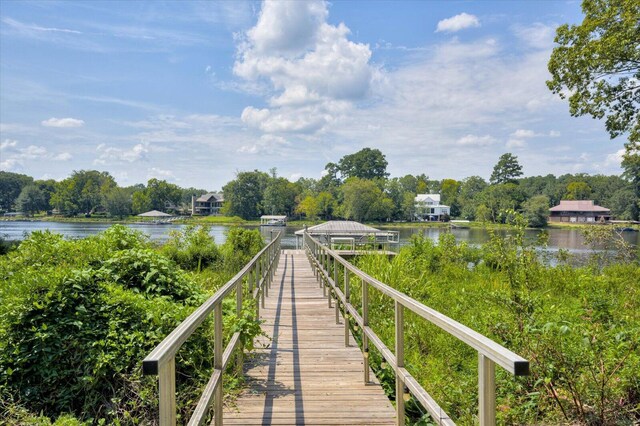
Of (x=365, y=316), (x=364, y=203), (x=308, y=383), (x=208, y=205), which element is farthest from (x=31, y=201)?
(x=365, y=316)

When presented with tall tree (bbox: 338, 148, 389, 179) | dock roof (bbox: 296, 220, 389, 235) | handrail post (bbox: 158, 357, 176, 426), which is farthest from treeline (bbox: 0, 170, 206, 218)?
handrail post (bbox: 158, 357, 176, 426)

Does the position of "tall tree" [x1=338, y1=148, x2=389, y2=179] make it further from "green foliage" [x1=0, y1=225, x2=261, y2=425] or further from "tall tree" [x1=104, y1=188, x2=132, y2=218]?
"green foliage" [x1=0, y1=225, x2=261, y2=425]

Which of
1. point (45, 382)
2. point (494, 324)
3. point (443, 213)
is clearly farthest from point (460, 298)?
point (443, 213)

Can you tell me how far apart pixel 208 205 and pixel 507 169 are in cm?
8024

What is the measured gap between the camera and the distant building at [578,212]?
84.4 m

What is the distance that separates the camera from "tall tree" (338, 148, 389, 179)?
125 m

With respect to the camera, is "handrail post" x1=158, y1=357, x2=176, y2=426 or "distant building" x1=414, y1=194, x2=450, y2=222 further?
"distant building" x1=414, y1=194, x2=450, y2=222

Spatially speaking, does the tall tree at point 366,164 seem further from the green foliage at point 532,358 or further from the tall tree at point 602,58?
the green foliage at point 532,358

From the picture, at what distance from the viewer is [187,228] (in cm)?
1689

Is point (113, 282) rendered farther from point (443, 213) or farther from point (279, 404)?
point (443, 213)

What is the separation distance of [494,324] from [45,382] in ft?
14.4

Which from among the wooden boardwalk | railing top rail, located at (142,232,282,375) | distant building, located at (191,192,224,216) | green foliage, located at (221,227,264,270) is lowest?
the wooden boardwalk

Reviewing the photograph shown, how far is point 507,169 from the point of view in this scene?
4350 inches

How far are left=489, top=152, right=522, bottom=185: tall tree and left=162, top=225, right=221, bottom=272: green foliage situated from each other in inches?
4234
